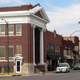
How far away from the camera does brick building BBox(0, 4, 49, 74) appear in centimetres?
7469

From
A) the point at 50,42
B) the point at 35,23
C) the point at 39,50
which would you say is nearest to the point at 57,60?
the point at 50,42

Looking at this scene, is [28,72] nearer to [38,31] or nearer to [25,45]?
[25,45]

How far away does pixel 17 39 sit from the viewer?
75438mm

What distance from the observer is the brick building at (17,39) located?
74.7 meters

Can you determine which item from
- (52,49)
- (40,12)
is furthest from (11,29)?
(52,49)

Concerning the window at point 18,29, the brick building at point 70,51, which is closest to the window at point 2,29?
the window at point 18,29

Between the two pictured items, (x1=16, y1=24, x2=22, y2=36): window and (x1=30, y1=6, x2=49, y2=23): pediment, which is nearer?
(x1=16, y1=24, x2=22, y2=36): window

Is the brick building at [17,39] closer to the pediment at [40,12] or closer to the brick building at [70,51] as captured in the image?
the pediment at [40,12]

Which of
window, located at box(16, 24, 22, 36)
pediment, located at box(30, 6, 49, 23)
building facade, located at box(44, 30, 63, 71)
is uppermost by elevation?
pediment, located at box(30, 6, 49, 23)

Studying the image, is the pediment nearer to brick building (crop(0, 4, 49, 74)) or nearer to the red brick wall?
brick building (crop(0, 4, 49, 74))

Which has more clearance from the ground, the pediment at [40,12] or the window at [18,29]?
the pediment at [40,12]

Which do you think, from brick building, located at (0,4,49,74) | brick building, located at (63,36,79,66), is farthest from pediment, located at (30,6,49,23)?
brick building, located at (63,36,79,66)

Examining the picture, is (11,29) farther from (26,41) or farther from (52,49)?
(52,49)

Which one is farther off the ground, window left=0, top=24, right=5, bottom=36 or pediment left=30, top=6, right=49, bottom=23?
pediment left=30, top=6, right=49, bottom=23
